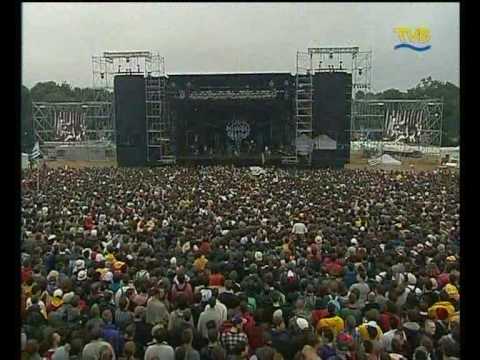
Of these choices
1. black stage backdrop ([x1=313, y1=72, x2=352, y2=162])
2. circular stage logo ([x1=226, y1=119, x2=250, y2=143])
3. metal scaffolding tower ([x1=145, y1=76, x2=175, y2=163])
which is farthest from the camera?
circular stage logo ([x1=226, y1=119, x2=250, y2=143])

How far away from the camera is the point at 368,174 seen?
743 cm

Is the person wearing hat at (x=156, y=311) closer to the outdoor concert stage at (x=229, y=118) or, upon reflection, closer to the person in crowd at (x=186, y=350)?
the person in crowd at (x=186, y=350)

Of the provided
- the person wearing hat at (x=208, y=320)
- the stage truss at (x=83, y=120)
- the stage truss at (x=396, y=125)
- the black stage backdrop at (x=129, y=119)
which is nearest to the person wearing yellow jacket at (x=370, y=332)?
the person wearing hat at (x=208, y=320)

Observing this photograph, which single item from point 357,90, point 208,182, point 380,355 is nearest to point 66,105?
point 208,182

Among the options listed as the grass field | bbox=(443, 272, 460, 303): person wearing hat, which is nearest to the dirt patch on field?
the grass field

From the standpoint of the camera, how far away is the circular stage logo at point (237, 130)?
8.66 m

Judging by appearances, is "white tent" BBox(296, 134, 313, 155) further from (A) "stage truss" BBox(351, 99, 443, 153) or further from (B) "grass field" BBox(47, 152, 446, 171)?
(A) "stage truss" BBox(351, 99, 443, 153)

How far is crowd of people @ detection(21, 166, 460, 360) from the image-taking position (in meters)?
2.46

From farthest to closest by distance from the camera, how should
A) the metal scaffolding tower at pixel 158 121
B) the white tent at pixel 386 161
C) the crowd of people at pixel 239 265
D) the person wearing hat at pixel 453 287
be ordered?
the metal scaffolding tower at pixel 158 121
the white tent at pixel 386 161
the crowd of people at pixel 239 265
the person wearing hat at pixel 453 287

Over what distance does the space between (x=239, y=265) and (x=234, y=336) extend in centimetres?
151

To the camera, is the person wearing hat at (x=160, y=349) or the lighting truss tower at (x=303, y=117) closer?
the person wearing hat at (x=160, y=349)

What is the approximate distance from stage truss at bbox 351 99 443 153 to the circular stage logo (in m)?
1.82

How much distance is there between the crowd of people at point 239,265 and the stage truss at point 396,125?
37 centimetres

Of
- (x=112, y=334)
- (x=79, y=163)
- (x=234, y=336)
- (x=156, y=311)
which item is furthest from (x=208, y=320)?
(x=79, y=163)
